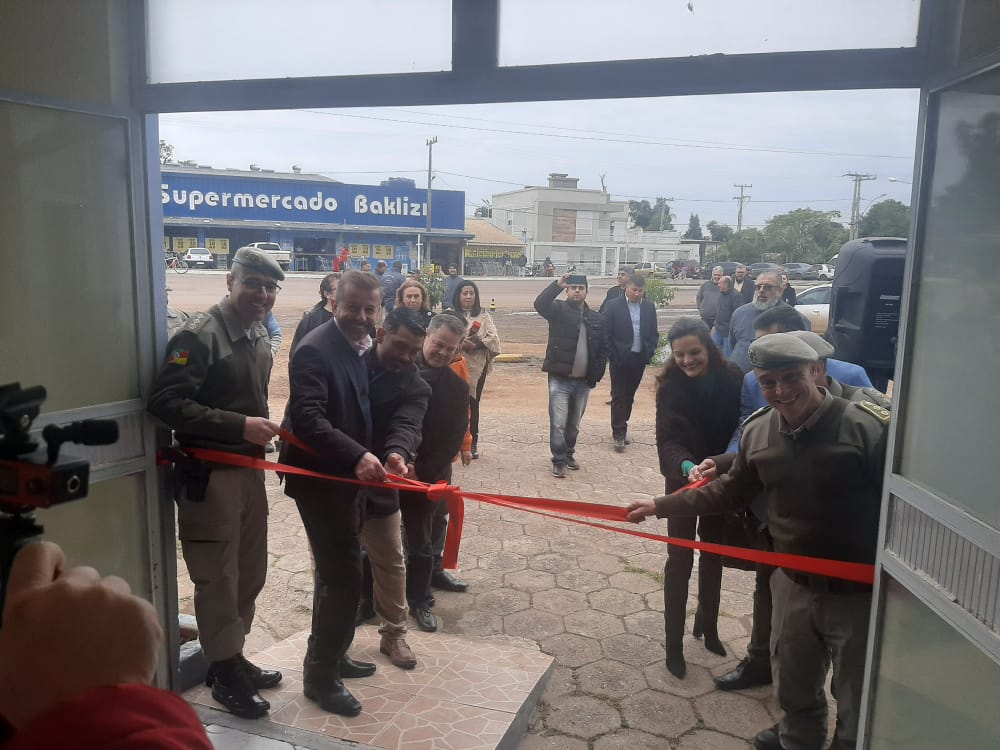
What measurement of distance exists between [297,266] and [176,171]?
287 inches

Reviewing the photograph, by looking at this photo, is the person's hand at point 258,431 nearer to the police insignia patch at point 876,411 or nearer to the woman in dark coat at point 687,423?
the woman in dark coat at point 687,423

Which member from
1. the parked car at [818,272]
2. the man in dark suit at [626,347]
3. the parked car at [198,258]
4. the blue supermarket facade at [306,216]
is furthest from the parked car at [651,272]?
the parked car at [198,258]

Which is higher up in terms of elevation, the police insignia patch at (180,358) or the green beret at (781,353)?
the green beret at (781,353)

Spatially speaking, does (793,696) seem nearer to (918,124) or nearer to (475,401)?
(918,124)

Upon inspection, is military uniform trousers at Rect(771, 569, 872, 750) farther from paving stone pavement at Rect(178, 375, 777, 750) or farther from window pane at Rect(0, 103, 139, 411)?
window pane at Rect(0, 103, 139, 411)

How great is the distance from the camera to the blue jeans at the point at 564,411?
24.2 feet

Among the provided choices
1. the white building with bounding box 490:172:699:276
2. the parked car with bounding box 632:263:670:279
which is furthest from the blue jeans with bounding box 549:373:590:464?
the white building with bounding box 490:172:699:276

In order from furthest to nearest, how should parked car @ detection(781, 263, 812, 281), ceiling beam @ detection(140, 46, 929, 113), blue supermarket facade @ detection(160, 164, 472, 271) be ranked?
parked car @ detection(781, 263, 812, 281) < blue supermarket facade @ detection(160, 164, 472, 271) < ceiling beam @ detection(140, 46, 929, 113)

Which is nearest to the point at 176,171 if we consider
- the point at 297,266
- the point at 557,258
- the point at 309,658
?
the point at 297,266

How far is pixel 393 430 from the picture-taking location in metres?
3.51

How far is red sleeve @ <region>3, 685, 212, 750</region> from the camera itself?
922 millimetres

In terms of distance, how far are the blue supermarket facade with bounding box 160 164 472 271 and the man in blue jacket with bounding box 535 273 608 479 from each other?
3016 centimetres

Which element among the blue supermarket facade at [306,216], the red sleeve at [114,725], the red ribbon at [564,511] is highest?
the blue supermarket facade at [306,216]

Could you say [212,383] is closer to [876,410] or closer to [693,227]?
[876,410]
